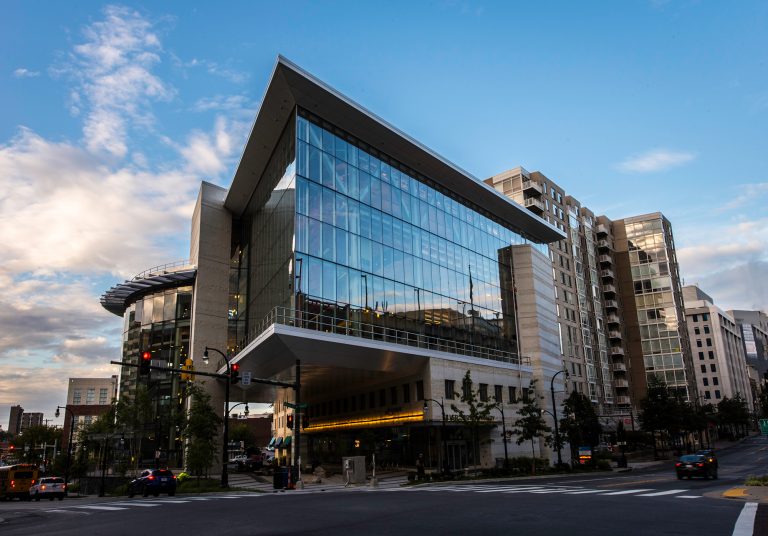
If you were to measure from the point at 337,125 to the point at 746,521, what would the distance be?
37.6 meters

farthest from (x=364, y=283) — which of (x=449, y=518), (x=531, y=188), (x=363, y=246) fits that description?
(x=531, y=188)

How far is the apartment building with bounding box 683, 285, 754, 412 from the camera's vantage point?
15688 cm

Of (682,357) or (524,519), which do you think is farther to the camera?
(682,357)

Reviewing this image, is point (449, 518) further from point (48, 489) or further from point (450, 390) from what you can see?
point (48, 489)

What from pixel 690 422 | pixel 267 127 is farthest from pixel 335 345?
pixel 690 422

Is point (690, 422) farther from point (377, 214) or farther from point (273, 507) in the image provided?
point (273, 507)

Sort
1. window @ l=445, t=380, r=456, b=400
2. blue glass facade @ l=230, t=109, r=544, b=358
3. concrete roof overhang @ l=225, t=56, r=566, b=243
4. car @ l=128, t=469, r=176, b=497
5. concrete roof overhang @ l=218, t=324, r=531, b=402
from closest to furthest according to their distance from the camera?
car @ l=128, t=469, r=176, b=497 → concrete roof overhang @ l=218, t=324, r=531, b=402 → concrete roof overhang @ l=225, t=56, r=566, b=243 → blue glass facade @ l=230, t=109, r=544, b=358 → window @ l=445, t=380, r=456, b=400

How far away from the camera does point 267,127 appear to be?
45.3 meters

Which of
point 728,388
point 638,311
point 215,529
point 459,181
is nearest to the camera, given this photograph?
point 215,529

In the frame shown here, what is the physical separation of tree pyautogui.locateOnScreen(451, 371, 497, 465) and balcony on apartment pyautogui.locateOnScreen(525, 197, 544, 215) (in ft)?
155

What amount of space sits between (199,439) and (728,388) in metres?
159

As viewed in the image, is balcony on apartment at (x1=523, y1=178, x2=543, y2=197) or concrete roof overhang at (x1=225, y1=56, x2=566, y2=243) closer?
concrete roof overhang at (x1=225, y1=56, x2=566, y2=243)

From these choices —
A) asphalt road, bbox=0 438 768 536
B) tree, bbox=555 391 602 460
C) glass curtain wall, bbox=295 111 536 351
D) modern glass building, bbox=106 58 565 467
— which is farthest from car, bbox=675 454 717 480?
glass curtain wall, bbox=295 111 536 351

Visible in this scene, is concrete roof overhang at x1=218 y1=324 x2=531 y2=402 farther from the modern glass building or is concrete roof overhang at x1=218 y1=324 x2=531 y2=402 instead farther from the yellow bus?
the yellow bus
